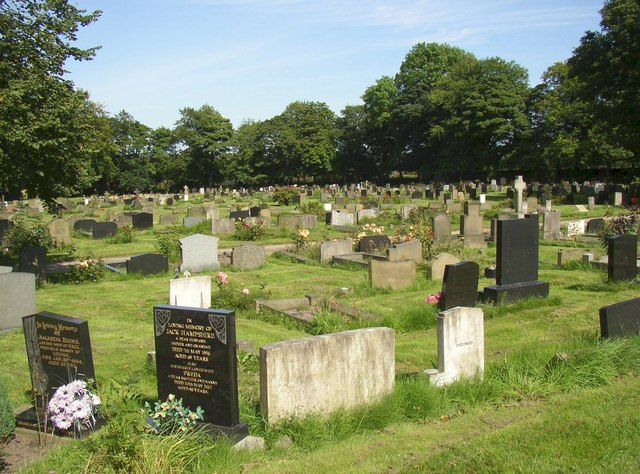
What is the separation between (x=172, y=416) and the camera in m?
6.47

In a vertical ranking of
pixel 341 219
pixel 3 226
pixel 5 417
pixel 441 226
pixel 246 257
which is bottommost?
pixel 5 417

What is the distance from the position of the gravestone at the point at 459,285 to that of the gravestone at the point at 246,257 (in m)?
8.46

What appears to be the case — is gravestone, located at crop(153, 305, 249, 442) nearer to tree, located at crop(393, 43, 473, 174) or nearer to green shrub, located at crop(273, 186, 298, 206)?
green shrub, located at crop(273, 186, 298, 206)

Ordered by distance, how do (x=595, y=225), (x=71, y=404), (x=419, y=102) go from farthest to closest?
(x=419, y=102) < (x=595, y=225) < (x=71, y=404)

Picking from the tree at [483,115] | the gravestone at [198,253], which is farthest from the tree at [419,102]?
the gravestone at [198,253]

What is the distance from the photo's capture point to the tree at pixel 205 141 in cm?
8388

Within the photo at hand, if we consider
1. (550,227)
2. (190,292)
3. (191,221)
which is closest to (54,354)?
(190,292)

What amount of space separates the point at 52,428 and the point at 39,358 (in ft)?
3.10

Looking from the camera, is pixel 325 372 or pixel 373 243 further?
pixel 373 243

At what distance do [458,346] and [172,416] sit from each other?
11.9 ft

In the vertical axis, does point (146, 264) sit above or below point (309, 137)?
below

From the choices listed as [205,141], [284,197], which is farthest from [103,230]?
[205,141]

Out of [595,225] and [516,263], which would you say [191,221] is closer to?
[595,225]

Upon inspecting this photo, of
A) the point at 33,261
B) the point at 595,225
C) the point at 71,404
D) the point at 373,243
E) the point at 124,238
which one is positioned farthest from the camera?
Result: the point at 124,238
